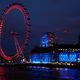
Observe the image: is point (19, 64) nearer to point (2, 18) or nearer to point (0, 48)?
point (0, 48)

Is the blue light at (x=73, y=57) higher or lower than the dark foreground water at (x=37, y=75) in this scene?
higher

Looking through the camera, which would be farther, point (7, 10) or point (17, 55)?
point (17, 55)

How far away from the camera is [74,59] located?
196 metres

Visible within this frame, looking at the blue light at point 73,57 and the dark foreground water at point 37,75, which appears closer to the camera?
the dark foreground water at point 37,75

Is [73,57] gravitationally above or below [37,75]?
above

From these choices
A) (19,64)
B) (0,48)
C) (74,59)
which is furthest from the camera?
(74,59)

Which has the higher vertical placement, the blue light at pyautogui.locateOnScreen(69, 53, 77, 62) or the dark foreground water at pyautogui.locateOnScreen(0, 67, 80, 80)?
the blue light at pyautogui.locateOnScreen(69, 53, 77, 62)

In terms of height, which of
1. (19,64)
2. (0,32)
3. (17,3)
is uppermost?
(17,3)

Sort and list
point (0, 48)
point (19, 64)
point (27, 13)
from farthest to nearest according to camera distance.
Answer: point (19, 64) < point (0, 48) < point (27, 13)

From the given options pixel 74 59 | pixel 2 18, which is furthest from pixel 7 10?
pixel 74 59

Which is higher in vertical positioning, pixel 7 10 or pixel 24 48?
pixel 7 10

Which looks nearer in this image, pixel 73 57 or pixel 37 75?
pixel 37 75

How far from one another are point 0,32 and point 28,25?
32.2 ft

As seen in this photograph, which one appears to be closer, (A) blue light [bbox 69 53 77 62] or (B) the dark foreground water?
(B) the dark foreground water
